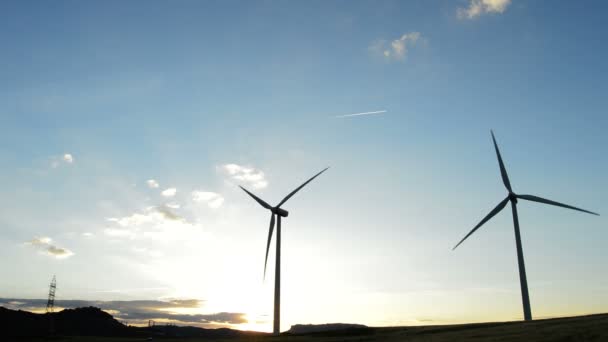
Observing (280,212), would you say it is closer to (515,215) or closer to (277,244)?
(277,244)

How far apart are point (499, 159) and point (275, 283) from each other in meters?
55.3

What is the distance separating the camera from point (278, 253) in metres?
113

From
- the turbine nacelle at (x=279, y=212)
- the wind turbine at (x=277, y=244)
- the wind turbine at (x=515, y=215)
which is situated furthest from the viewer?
the turbine nacelle at (x=279, y=212)

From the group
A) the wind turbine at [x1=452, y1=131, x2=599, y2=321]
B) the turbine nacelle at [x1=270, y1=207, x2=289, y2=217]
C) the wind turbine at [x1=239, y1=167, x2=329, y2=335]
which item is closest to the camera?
the wind turbine at [x1=452, y1=131, x2=599, y2=321]

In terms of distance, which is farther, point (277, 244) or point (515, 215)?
point (277, 244)

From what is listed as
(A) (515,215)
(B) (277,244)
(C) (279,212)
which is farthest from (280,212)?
(A) (515,215)

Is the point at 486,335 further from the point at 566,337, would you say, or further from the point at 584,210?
the point at 584,210

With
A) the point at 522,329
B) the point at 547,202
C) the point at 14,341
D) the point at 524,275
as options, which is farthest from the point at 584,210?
the point at 14,341

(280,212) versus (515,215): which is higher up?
(280,212)

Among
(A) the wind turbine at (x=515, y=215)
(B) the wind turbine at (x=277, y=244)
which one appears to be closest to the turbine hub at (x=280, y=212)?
(B) the wind turbine at (x=277, y=244)

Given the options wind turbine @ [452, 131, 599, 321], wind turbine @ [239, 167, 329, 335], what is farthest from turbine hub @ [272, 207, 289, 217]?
wind turbine @ [452, 131, 599, 321]

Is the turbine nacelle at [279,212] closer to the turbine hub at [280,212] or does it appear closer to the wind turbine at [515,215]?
the turbine hub at [280,212]

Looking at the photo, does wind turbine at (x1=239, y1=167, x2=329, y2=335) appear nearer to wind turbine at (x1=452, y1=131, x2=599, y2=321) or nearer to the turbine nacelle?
the turbine nacelle

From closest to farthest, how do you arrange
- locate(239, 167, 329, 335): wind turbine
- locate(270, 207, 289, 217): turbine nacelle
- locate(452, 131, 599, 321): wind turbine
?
locate(452, 131, 599, 321): wind turbine, locate(239, 167, 329, 335): wind turbine, locate(270, 207, 289, 217): turbine nacelle
